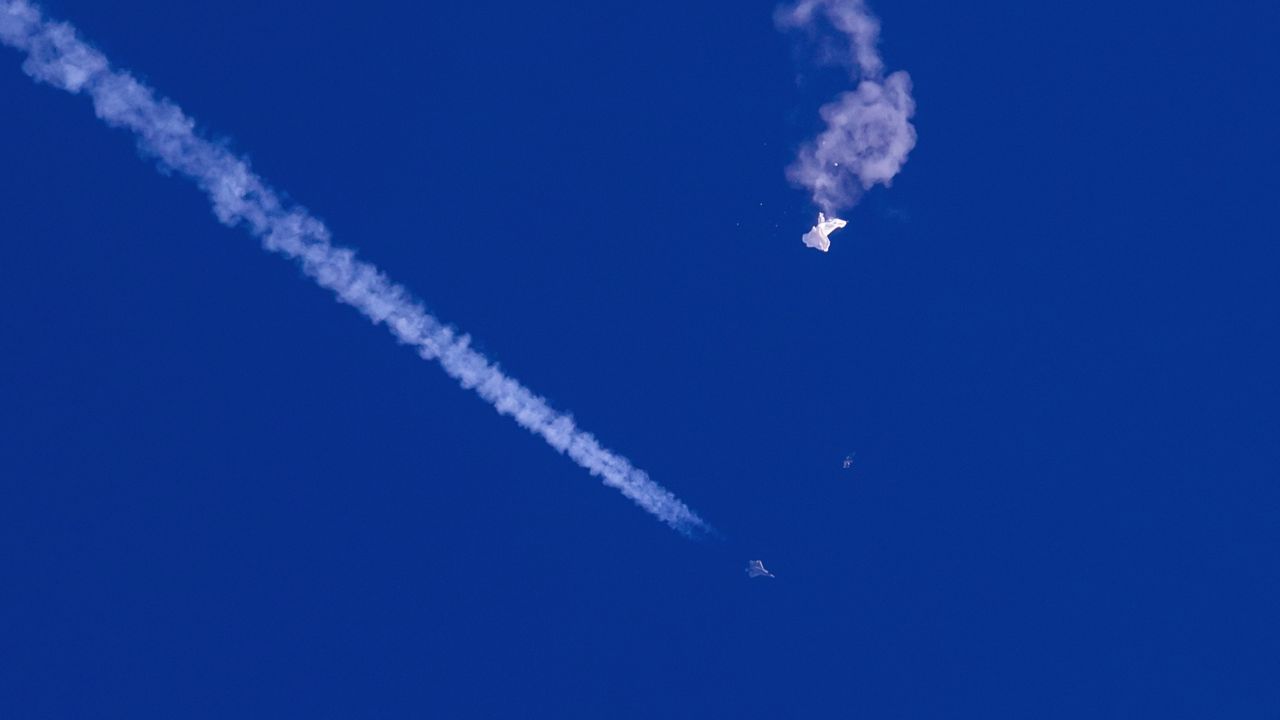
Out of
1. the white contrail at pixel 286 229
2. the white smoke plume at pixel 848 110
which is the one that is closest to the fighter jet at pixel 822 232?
the white smoke plume at pixel 848 110

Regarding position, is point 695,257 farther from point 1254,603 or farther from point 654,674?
point 1254,603

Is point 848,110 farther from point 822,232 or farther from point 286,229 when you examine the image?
point 286,229

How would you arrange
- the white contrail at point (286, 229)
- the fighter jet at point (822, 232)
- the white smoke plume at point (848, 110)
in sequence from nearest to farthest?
the white contrail at point (286, 229)
the white smoke plume at point (848, 110)
the fighter jet at point (822, 232)

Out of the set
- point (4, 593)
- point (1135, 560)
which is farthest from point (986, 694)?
point (4, 593)

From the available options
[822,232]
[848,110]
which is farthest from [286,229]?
[848,110]

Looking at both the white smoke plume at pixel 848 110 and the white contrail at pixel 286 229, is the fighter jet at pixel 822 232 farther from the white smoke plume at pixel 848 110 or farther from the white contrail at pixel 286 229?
the white contrail at pixel 286 229

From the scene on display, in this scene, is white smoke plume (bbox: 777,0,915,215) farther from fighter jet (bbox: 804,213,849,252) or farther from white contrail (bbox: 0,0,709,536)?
white contrail (bbox: 0,0,709,536)
